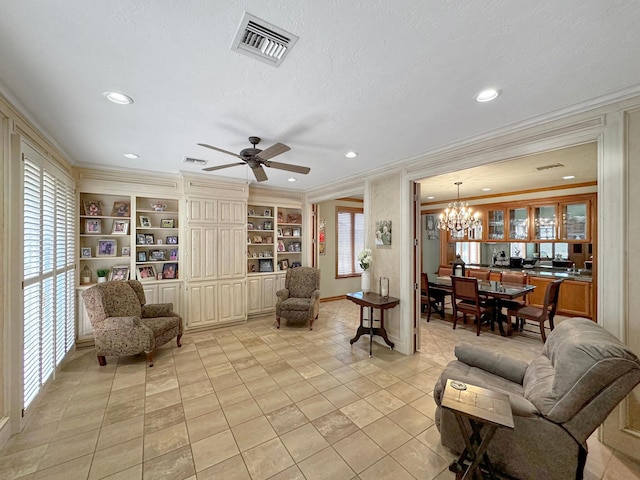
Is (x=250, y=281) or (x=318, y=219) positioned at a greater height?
(x=318, y=219)

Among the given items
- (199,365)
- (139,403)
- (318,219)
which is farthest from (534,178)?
(139,403)

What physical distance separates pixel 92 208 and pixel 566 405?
5684 mm

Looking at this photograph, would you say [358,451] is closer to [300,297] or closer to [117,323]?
[117,323]

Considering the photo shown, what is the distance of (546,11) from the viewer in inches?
51.1

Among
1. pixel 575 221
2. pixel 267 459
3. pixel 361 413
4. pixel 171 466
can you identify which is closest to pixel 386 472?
pixel 361 413

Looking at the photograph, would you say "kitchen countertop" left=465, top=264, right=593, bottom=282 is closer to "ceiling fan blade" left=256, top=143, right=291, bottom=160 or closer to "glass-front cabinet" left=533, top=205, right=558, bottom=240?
"glass-front cabinet" left=533, top=205, right=558, bottom=240

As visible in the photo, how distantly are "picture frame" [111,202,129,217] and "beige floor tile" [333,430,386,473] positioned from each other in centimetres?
446

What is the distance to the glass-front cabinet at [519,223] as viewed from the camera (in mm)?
6059

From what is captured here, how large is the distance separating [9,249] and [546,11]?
380 centimetres

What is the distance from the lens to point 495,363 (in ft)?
7.40

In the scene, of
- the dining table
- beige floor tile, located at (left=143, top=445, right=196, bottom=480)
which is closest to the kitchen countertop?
the dining table

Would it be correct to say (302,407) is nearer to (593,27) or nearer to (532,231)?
(593,27)

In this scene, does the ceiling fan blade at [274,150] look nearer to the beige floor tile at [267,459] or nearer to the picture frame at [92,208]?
the beige floor tile at [267,459]

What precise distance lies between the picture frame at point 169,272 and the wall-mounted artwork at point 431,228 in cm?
670
